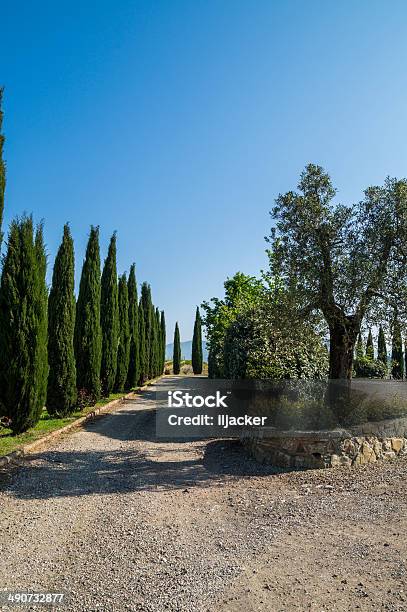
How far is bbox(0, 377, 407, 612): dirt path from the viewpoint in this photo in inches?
138

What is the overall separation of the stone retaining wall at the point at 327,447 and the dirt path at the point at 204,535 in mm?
278

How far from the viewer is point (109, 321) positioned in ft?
59.5

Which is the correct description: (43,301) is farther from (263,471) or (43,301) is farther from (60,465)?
(263,471)

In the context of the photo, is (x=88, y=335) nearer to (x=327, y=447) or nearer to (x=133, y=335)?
(x=133, y=335)

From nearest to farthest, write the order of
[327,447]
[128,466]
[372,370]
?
[327,447]
[128,466]
[372,370]

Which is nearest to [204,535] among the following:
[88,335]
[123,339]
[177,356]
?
[88,335]

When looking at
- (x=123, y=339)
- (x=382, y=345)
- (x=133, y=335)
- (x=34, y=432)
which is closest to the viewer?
(x=34, y=432)

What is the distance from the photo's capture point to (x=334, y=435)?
7.25m

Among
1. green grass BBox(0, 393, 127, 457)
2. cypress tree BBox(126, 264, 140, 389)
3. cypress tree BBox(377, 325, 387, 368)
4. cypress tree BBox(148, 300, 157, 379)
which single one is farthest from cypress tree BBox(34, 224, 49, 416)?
cypress tree BBox(148, 300, 157, 379)

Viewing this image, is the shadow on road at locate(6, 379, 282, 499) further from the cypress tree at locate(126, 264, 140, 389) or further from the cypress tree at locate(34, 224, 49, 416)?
the cypress tree at locate(126, 264, 140, 389)

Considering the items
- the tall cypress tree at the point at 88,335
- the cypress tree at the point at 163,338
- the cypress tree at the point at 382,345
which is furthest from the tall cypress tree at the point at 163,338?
the cypress tree at the point at 382,345

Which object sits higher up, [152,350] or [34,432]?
Result: [152,350]

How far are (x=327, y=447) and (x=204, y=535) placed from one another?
3.19 meters

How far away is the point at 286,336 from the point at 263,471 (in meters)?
2.77
